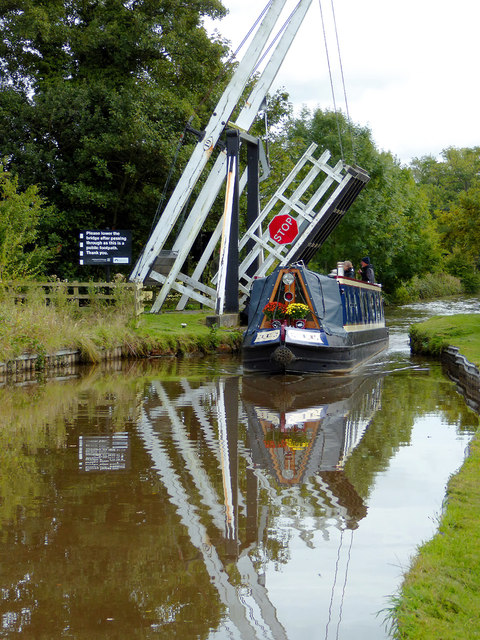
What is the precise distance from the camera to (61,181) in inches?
1134

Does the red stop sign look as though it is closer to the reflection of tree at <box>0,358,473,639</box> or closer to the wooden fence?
the wooden fence

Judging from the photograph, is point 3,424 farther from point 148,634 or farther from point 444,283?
point 444,283

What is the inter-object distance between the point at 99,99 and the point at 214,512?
25065mm

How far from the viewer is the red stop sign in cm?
2394

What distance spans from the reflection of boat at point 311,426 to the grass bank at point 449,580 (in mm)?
780

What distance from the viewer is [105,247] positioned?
22672 mm

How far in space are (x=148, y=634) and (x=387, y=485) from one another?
3.34 meters

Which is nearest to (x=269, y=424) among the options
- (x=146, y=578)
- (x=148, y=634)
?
(x=146, y=578)

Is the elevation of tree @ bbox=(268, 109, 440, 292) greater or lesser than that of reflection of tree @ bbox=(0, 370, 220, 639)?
greater

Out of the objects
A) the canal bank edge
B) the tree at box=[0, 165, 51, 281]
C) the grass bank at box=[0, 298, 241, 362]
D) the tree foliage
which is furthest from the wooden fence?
the tree foliage

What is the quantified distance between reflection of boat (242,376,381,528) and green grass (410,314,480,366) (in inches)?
110

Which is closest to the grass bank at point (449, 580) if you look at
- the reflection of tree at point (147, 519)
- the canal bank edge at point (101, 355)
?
the reflection of tree at point (147, 519)

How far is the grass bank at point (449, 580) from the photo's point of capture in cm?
362

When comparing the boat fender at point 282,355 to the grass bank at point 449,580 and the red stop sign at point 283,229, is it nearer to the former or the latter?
the red stop sign at point 283,229
